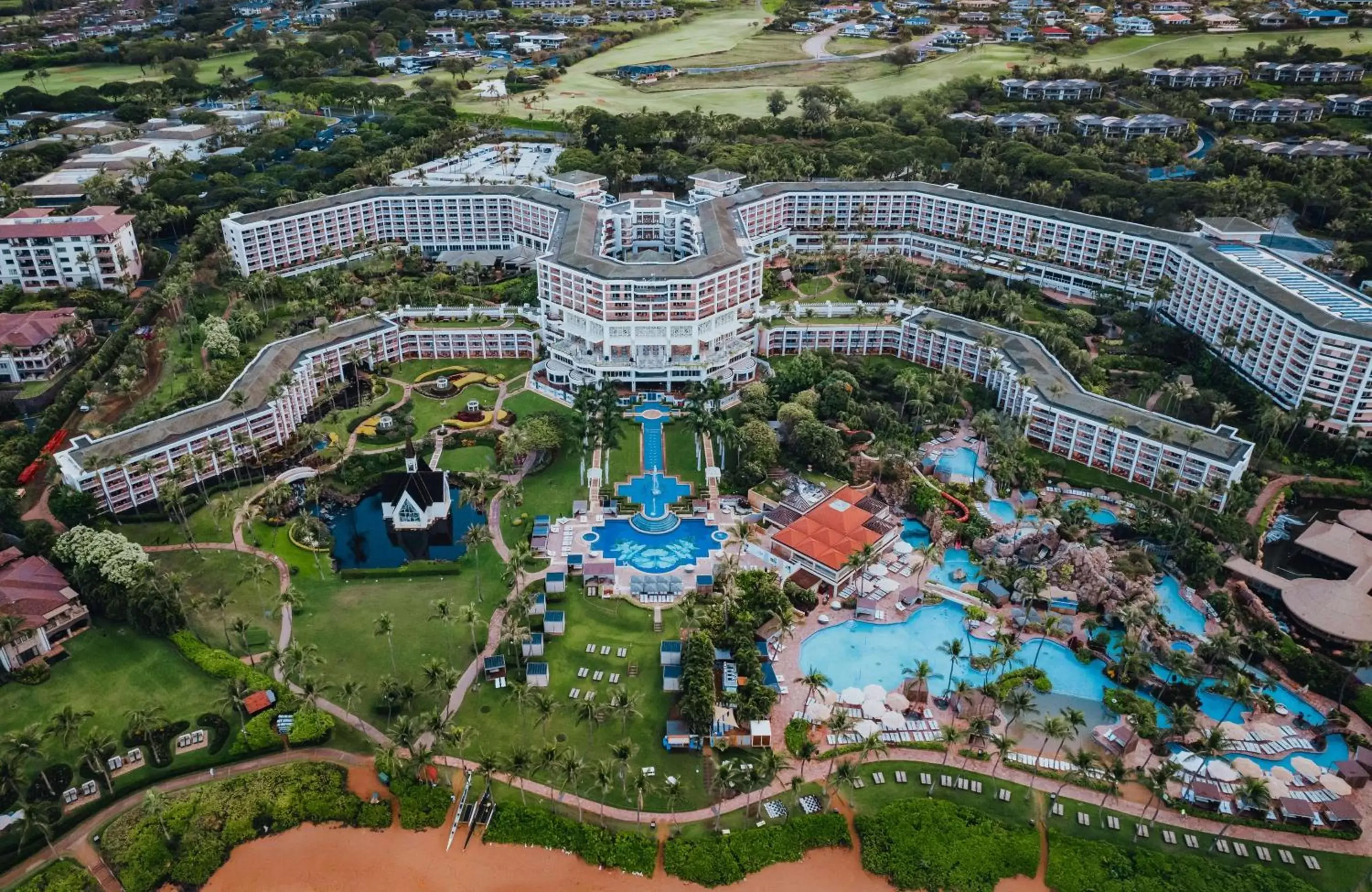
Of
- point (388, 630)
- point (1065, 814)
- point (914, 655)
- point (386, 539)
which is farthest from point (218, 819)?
point (1065, 814)

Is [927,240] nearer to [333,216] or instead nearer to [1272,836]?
[333,216]

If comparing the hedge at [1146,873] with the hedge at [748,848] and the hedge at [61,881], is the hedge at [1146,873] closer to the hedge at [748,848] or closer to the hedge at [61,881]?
the hedge at [748,848]

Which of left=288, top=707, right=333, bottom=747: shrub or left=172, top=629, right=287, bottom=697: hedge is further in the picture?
left=172, top=629, right=287, bottom=697: hedge

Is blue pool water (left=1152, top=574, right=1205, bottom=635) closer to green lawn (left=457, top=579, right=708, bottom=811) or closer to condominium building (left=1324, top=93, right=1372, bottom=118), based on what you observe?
green lawn (left=457, top=579, right=708, bottom=811)

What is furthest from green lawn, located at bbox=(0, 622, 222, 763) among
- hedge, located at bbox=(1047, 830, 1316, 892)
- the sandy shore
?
hedge, located at bbox=(1047, 830, 1316, 892)

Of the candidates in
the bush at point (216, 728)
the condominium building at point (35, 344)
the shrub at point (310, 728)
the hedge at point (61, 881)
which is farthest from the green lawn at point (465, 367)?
the hedge at point (61, 881)

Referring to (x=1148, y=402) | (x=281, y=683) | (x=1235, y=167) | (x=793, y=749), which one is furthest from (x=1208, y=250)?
(x=281, y=683)
